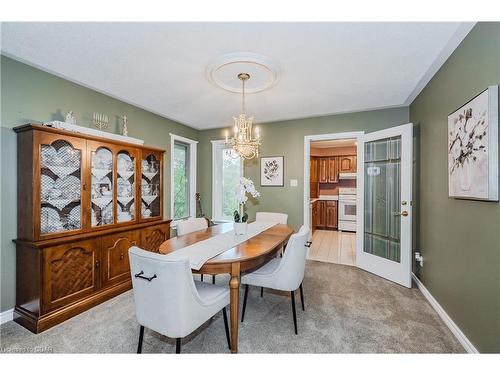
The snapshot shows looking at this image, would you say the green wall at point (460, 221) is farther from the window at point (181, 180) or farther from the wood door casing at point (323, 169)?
the wood door casing at point (323, 169)

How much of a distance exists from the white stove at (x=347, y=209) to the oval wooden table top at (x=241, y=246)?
4197mm

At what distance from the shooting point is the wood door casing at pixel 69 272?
2.03m

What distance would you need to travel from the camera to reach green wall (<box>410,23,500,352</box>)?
1.50 m

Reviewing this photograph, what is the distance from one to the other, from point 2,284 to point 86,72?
214 cm

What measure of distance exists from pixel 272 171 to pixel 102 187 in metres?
2.68

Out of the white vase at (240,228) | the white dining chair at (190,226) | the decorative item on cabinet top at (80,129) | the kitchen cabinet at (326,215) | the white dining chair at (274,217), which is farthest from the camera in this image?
the kitchen cabinet at (326,215)

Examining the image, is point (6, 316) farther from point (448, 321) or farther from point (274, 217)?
point (448, 321)

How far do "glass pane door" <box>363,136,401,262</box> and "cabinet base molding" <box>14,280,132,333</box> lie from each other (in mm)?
3545

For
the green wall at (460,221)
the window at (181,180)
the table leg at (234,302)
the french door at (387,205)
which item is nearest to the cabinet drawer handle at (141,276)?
the table leg at (234,302)

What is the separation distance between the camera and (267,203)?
4.30 m

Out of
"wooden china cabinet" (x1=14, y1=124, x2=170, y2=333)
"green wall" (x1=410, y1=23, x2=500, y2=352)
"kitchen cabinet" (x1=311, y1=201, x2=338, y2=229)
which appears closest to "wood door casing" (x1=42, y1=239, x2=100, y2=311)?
"wooden china cabinet" (x1=14, y1=124, x2=170, y2=333)

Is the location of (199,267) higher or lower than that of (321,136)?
lower
